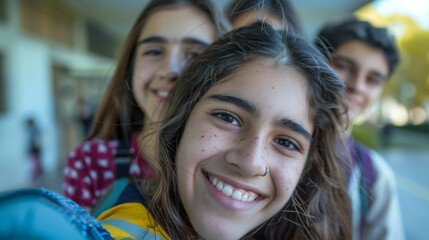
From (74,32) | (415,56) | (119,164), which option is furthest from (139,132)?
(415,56)

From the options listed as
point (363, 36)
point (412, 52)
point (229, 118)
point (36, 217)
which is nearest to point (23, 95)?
point (363, 36)

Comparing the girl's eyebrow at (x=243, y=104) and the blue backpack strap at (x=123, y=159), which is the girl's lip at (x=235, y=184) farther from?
the blue backpack strap at (x=123, y=159)

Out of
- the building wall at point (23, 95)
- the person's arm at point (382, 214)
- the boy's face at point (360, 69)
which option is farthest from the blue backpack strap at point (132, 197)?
the building wall at point (23, 95)

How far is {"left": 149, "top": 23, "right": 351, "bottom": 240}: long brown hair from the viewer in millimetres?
1112

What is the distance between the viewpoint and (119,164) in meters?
1.62

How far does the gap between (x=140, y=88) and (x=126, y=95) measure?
6.8 inches

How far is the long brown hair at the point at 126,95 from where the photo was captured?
1.65 meters

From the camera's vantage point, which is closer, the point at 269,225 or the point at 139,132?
the point at 269,225

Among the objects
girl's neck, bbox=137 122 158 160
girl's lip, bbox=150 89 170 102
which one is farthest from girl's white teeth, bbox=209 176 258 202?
girl's lip, bbox=150 89 170 102

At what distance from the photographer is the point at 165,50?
155cm

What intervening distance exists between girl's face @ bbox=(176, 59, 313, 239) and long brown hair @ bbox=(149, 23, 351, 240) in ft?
0.17

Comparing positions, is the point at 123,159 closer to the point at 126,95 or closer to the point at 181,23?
the point at 126,95

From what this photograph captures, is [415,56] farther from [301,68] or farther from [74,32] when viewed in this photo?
[301,68]

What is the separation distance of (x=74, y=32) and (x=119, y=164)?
7450 mm
